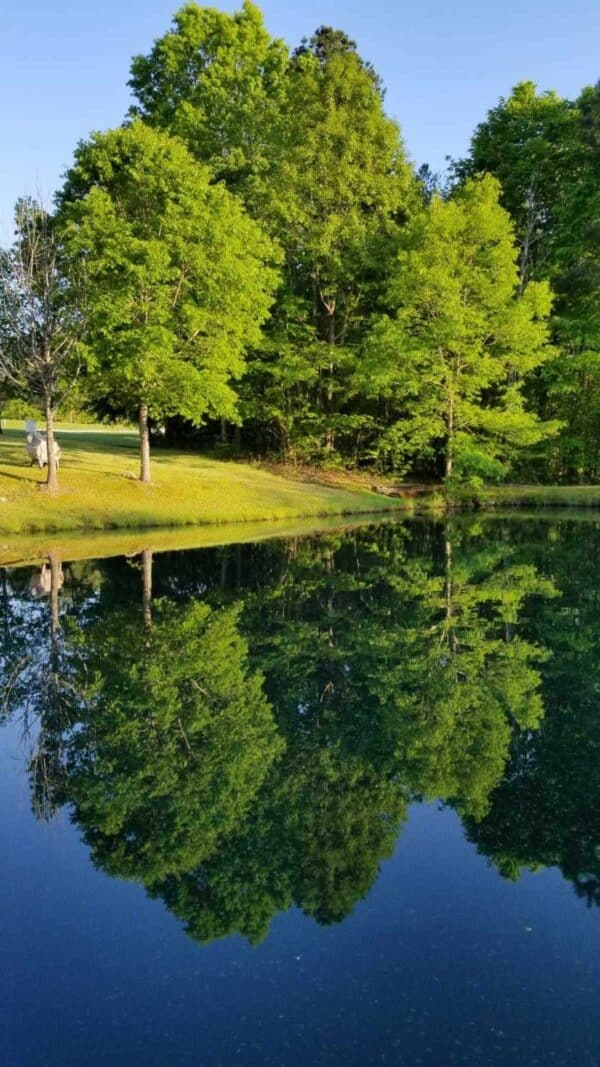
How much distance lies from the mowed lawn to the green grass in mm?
5315

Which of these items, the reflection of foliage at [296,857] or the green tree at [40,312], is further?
the green tree at [40,312]

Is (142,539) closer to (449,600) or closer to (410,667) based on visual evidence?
(449,600)

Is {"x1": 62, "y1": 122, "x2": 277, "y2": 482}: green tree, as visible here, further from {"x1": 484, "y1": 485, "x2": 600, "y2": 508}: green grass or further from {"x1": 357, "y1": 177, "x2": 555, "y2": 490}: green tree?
{"x1": 484, "y1": 485, "x2": 600, "y2": 508}: green grass

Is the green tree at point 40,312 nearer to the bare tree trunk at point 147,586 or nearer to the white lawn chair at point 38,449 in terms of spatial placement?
the white lawn chair at point 38,449

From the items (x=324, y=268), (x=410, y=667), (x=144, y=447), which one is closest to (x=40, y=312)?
(x=144, y=447)

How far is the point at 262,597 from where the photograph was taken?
16.1 meters

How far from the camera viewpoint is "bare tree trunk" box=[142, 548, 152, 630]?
14.0m

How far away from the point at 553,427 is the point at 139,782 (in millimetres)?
36386

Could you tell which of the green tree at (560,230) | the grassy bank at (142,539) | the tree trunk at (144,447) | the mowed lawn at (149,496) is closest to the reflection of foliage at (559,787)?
the grassy bank at (142,539)

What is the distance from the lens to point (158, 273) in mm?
28891

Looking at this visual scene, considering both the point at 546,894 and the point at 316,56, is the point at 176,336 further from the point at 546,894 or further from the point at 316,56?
the point at 546,894

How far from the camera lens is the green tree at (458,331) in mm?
37250

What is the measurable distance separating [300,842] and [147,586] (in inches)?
441

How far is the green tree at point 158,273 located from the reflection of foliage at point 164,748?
18813 mm
